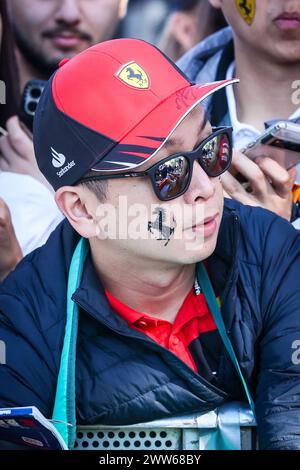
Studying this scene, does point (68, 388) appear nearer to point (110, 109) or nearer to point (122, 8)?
point (110, 109)

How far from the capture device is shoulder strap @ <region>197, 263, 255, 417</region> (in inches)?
90.5

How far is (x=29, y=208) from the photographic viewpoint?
10.2 ft

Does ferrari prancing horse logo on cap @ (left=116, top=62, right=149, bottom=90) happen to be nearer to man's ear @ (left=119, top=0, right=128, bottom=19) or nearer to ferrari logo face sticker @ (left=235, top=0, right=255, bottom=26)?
ferrari logo face sticker @ (left=235, top=0, right=255, bottom=26)

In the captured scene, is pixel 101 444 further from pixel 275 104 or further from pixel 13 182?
pixel 275 104

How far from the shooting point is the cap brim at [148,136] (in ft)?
7.08

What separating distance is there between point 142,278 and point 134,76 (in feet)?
1.67

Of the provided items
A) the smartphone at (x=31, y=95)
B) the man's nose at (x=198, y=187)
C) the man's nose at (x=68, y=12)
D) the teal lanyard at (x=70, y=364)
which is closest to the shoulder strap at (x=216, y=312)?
the teal lanyard at (x=70, y=364)

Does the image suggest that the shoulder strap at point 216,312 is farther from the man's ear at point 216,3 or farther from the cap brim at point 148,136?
the man's ear at point 216,3

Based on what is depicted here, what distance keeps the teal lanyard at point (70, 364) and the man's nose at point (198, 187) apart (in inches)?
10.8

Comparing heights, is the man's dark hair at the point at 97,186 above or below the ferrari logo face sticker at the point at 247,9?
below

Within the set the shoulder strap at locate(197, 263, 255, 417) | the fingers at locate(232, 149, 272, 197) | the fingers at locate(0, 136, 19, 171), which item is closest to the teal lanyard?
the shoulder strap at locate(197, 263, 255, 417)

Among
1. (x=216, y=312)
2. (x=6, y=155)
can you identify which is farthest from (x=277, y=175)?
(x=6, y=155)

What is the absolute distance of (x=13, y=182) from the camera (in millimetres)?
3186

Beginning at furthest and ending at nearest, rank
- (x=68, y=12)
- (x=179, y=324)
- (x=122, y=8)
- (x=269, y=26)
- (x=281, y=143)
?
(x=122, y=8) → (x=68, y=12) → (x=269, y=26) → (x=281, y=143) → (x=179, y=324)
